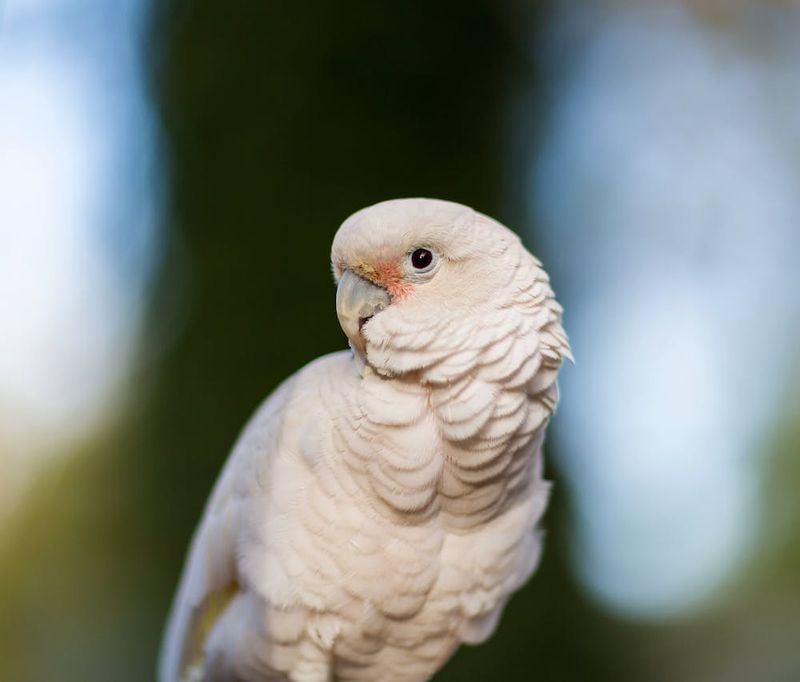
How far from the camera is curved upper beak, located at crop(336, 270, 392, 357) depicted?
1.37 metres

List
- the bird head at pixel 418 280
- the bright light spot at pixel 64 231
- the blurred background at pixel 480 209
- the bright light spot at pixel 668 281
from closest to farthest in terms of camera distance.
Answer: the bird head at pixel 418 280 < the bright light spot at pixel 64 231 < the blurred background at pixel 480 209 < the bright light spot at pixel 668 281

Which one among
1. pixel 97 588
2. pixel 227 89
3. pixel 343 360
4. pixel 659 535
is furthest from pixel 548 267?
pixel 97 588

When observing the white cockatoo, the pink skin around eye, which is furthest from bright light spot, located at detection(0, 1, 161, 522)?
the pink skin around eye

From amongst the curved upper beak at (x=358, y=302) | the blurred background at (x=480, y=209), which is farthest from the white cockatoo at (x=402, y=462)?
the blurred background at (x=480, y=209)

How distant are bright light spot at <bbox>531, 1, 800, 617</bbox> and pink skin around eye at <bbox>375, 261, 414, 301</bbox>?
66.6 inches

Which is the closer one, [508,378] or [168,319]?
[508,378]

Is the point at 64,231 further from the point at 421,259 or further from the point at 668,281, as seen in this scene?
the point at 668,281

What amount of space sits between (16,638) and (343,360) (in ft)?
7.60

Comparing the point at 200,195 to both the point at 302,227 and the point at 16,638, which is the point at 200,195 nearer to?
the point at 302,227

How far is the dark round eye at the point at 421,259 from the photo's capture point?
4.44ft

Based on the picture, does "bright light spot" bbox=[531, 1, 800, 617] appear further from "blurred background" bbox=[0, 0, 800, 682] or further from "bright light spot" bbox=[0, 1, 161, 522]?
"bright light spot" bbox=[0, 1, 161, 522]

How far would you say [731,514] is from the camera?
3.21 meters

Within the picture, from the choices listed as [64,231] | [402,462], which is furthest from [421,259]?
[64,231]

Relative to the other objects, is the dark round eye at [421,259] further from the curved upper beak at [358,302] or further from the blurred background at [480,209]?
the blurred background at [480,209]
